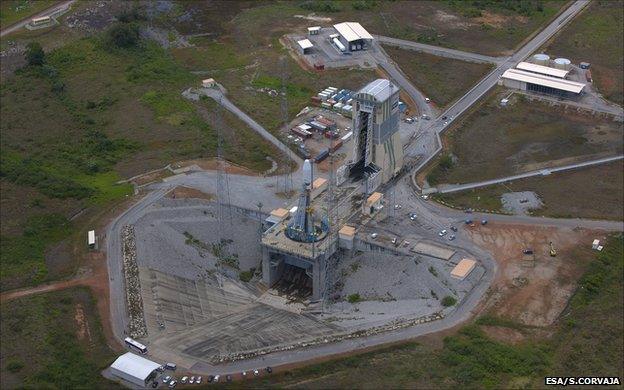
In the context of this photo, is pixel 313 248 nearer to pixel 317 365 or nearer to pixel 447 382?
pixel 317 365

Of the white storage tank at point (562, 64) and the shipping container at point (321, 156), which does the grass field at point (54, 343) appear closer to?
the shipping container at point (321, 156)

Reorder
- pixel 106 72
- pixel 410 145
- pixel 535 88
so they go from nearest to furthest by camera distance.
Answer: pixel 410 145 < pixel 535 88 < pixel 106 72

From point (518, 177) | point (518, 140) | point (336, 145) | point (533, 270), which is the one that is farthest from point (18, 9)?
point (533, 270)

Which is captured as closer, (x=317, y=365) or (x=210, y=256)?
(x=317, y=365)

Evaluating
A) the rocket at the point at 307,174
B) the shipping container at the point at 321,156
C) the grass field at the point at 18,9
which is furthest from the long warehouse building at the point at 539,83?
the grass field at the point at 18,9

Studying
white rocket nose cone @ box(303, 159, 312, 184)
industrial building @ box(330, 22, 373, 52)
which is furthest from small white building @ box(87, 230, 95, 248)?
industrial building @ box(330, 22, 373, 52)

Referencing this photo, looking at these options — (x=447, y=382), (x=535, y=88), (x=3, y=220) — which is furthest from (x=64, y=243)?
(x=535, y=88)

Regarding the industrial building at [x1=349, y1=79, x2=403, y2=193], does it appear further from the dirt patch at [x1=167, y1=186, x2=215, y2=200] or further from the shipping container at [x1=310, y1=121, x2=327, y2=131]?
the dirt patch at [x1=167, y1=186, x2=215, y2=200]

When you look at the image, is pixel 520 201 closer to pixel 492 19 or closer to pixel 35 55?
pixel 492 19
